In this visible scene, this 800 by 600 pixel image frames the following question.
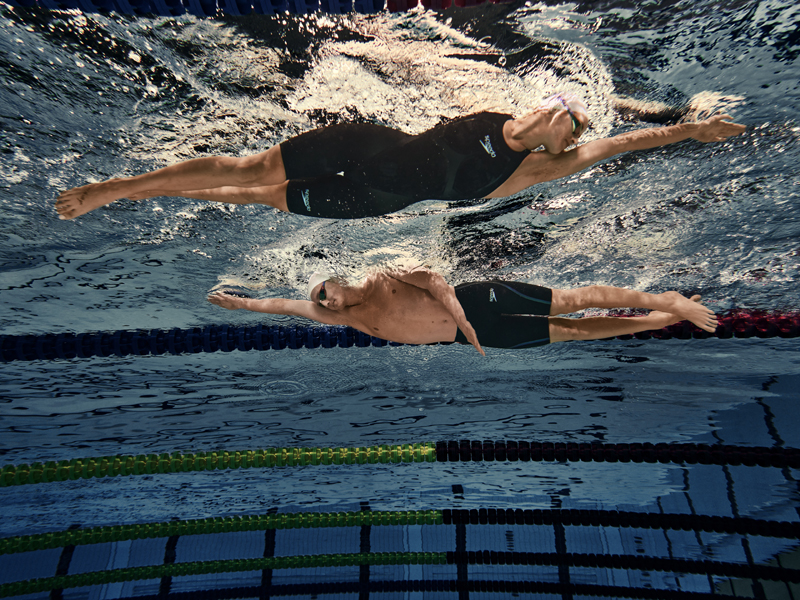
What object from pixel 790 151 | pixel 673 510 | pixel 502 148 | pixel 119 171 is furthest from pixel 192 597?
pixel 673 510

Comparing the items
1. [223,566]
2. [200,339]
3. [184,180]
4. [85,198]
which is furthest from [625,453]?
[223,566]

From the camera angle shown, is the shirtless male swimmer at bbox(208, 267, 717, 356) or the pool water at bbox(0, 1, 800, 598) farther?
the shirtless male swimmer at bbox(208, 267, 717, 356)

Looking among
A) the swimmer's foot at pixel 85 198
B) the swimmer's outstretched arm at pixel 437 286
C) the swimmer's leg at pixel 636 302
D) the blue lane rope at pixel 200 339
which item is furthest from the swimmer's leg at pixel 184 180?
the swimmer's leg at pixel 636 302

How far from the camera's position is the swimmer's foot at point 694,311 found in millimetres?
2869

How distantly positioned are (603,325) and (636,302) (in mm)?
312

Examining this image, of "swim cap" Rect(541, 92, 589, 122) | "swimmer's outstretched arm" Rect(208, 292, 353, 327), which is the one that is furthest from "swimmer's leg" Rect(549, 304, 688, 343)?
"swimmer's outstretched arm" Rect(208, 292, 353, 327)

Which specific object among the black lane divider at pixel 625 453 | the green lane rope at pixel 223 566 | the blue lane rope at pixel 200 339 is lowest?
the green lane rope at pixel 223 566

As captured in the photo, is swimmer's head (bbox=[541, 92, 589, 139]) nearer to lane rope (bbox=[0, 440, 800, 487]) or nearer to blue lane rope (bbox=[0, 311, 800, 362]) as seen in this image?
blue lane rope (bbox=[0, 311, 800, 362])

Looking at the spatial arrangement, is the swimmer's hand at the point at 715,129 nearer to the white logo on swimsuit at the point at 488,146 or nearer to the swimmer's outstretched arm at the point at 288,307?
the white logo on swimsuit at the point at 488,146

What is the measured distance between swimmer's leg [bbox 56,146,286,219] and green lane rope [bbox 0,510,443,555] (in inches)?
169

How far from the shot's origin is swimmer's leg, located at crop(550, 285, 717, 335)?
9.50 ft

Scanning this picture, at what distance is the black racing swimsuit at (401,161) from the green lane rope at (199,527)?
429cm

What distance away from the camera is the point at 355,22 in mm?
2496

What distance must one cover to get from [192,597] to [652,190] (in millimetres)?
8434
